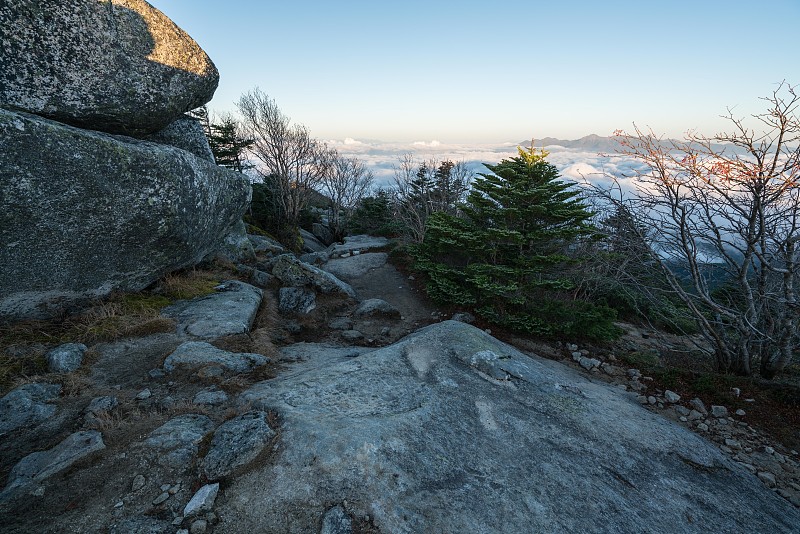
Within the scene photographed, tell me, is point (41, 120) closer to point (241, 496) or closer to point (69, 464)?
point (69, 464)

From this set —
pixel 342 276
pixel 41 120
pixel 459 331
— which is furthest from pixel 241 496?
pixel 342 276

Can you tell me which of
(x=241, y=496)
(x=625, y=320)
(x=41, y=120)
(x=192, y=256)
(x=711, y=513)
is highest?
(x=41, y=120)

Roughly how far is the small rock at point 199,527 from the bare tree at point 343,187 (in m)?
27.9

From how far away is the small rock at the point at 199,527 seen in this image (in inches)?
124

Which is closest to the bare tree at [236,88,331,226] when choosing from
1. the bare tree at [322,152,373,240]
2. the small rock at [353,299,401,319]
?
the bare tree at [322,152,373,240]

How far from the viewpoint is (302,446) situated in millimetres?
4113

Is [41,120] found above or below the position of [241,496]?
above

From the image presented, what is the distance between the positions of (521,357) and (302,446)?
4.86m

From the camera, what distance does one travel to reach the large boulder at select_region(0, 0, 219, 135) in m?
6.65

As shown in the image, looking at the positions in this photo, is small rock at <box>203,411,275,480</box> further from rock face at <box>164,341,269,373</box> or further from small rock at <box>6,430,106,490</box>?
rock face at <box>164,341,269,373</box>

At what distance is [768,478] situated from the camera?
4980 millimetres

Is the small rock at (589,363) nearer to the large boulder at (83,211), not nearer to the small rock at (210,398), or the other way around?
the small rock at (210,398)

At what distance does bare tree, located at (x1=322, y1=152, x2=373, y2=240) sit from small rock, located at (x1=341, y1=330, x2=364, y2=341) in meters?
21.9

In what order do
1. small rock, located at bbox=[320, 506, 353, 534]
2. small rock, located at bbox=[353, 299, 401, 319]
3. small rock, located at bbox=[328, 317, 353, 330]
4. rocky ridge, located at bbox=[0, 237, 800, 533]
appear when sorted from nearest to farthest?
small rock, located at bbox=[320, 506, 353, 534], rocky ridge, located at bbox=[0, 237, 800, 533], small rock, located at bbox=[328, 317, 353, 330], small rock, located at bbox=[353, 299, 401, 319]
